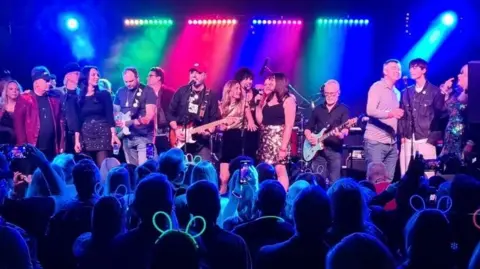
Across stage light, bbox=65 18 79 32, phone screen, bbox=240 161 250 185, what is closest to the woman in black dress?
phone screen, bbox=240 161 250 185

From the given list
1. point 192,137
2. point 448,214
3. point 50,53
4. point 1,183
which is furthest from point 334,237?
point 50,53

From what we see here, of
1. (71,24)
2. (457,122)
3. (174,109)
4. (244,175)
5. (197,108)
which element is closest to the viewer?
(244,175)

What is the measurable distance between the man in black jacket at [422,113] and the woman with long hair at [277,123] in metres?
1.72

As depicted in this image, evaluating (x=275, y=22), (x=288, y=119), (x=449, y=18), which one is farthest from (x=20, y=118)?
(x=449, y=18)

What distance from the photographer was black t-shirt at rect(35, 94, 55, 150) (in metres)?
8.45

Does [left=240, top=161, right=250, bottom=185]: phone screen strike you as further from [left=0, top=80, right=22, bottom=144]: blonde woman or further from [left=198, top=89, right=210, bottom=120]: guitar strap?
[left=0, top=80, right=22, bottom=144]: blonde woman

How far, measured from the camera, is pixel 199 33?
13.3 m

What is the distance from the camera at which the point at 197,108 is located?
882cm

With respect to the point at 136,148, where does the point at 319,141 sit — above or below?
above

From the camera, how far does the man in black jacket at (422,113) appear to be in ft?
27.7

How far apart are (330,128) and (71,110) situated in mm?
3532

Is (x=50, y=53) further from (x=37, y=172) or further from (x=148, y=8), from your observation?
(x=37, y=172)

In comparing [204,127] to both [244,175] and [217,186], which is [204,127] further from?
[217,186]

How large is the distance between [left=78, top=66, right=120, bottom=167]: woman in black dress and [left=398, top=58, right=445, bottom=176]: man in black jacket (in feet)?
13.0
